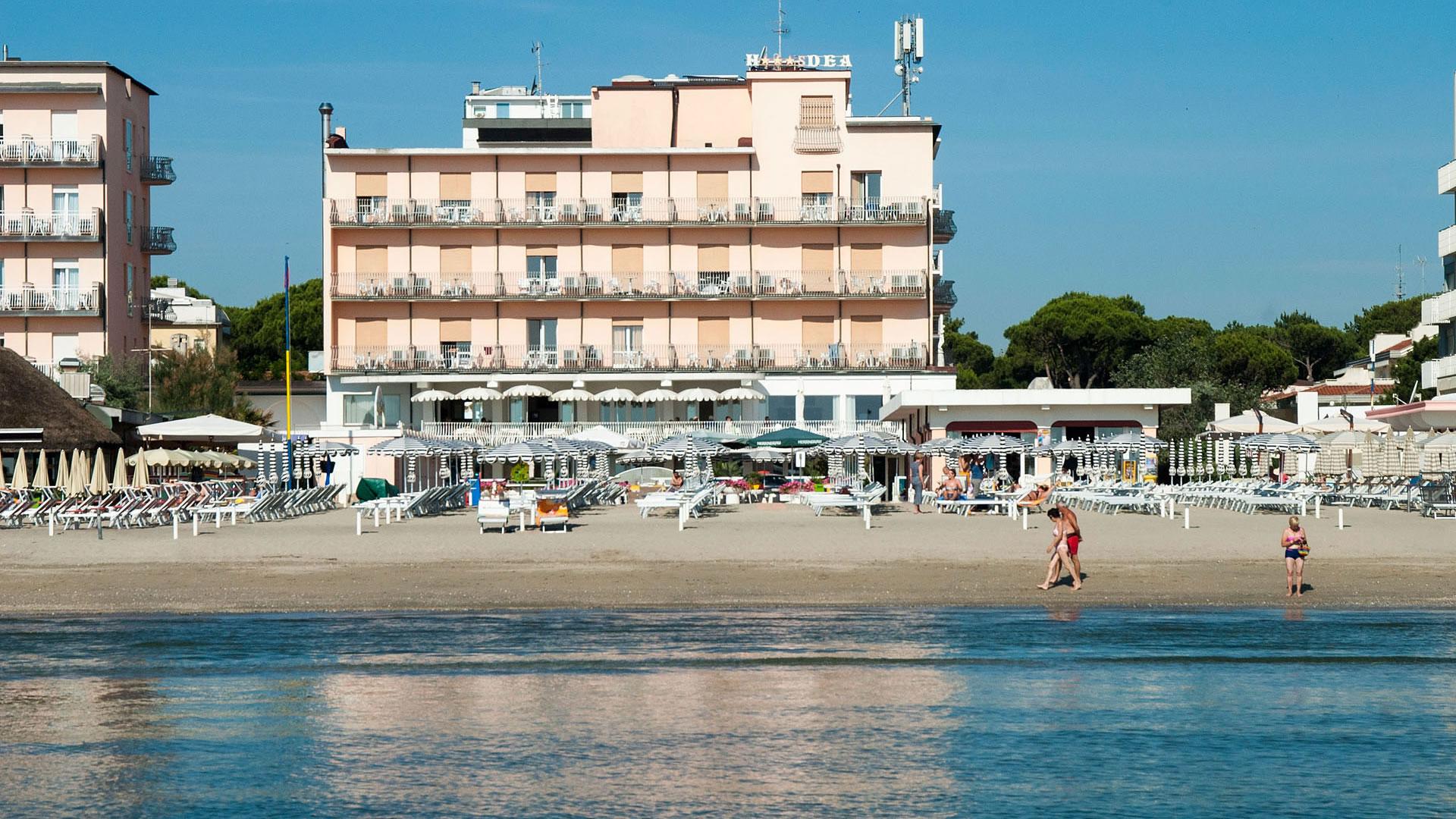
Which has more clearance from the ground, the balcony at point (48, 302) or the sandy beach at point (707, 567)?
the balcony at point (48, 302)

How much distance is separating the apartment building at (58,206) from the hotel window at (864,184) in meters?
28.1

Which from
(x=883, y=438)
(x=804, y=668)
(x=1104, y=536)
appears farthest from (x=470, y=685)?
(x=883, y=438)

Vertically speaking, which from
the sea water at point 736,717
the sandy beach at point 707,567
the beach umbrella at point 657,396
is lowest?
the sea water at point 736,717

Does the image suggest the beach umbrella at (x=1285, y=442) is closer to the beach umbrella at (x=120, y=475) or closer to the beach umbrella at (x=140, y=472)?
the beach umbrella at (x=140, y=472)

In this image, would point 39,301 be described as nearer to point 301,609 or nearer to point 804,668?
point 301,609

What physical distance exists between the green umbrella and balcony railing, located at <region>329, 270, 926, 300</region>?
16900 millimetres

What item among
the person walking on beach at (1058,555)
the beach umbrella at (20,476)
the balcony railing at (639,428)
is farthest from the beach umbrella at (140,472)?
the person walking on beach at (1058,555)

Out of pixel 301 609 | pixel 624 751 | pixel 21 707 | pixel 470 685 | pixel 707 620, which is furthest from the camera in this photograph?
pixel 301 609

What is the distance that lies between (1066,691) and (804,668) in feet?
7.75

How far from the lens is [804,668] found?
15211mm

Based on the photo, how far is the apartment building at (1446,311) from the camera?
5800cm

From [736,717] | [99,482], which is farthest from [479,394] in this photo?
[736,717]

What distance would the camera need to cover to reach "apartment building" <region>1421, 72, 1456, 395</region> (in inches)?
2283

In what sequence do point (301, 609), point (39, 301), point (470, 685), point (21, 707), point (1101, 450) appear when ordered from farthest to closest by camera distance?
point (39, 301)
point (1101, 450)
point (301, 609)
point (470, 685)
point (21, 707)
